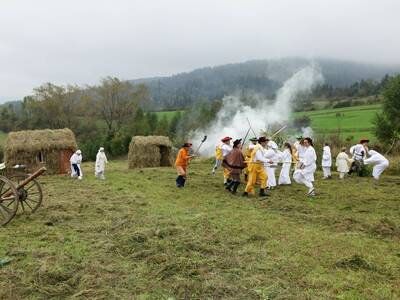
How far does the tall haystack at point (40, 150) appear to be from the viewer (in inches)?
826

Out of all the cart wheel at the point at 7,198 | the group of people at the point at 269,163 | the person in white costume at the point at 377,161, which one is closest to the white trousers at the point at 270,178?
the group of people at the point at 269,163

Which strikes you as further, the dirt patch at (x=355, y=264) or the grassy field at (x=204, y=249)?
the dirt patch at (x=355, y=264)

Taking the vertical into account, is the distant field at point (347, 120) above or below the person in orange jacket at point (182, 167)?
below

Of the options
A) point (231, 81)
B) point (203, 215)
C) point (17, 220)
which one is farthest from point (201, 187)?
point (231, 81)

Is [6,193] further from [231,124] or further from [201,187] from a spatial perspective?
[231,124]

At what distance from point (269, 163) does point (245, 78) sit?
7526cm

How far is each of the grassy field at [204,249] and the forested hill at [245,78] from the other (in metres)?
54.1

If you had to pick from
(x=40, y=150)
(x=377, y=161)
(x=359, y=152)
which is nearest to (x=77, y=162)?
(x=40, y=150)

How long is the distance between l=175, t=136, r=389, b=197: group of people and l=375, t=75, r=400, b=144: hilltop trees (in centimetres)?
1250

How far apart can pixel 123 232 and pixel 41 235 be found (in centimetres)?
138

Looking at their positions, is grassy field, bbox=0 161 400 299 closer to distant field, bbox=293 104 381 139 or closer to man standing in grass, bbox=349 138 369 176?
man standing in grass, bbox=349 138 369 176

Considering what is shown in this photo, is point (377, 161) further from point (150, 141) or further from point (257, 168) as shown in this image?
point (150, 141)

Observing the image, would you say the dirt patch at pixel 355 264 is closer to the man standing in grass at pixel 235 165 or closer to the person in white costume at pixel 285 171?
the man standing in grass at pixel 235 165

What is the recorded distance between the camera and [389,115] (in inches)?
1163
